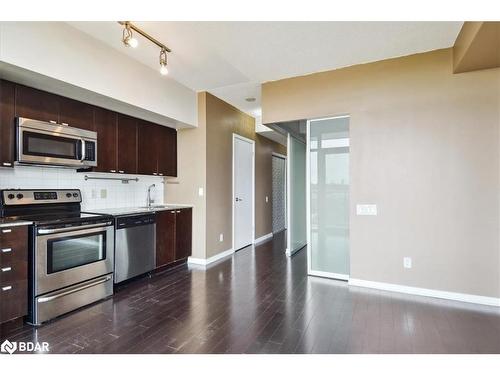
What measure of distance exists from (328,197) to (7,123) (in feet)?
11.5

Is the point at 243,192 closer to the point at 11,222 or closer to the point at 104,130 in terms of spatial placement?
the point at 104,130

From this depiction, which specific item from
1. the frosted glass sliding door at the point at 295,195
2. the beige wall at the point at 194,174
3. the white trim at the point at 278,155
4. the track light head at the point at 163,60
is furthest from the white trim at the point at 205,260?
the white trim at the point at 278,155

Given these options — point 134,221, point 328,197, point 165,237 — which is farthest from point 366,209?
point 134,221

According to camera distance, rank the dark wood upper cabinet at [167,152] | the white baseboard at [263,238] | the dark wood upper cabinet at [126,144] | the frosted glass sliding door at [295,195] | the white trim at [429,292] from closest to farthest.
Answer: the white trim at [429,292] < the dark wood upper cabinet at [126,144] < the dark wood upper cabinet at [167,152] < the frosted glass sliding door at [295,195] < the white baseboard at [263,238]

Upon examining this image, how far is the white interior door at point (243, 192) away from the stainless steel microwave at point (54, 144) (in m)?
2.62

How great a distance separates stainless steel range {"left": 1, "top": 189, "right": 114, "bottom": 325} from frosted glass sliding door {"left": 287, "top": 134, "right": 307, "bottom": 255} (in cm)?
289

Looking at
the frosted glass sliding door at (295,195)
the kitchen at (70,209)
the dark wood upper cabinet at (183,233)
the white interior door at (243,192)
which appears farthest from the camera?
the white interior door at (243,192)

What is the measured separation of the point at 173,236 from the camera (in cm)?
412

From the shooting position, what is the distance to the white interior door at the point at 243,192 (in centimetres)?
533

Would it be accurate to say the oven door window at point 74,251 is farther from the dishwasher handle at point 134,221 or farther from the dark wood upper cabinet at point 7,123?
the dark wood upper cabinet at point 7,123
